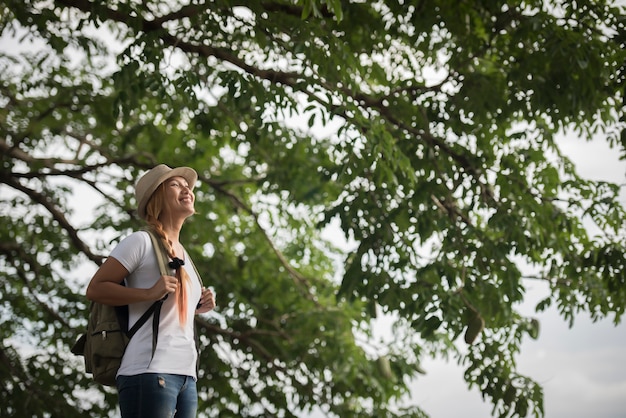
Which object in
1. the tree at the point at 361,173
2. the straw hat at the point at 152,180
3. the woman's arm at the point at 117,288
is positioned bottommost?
the woman's arm at the point at 117,288

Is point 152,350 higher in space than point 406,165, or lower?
lower

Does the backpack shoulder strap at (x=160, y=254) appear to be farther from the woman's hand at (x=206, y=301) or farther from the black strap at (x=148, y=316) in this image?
the woman's hand at (x=206, y=301)

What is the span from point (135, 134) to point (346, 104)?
3157mm

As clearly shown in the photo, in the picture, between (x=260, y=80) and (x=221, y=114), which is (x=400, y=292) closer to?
(x=260, y=80)

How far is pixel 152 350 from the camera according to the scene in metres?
2.60

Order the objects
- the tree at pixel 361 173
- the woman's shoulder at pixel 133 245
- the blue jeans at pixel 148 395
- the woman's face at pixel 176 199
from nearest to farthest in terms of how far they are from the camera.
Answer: the blue jeans at pixel 148 395 < the woman's shoulder at pixel 133 245 < the woman's face at pixel 176 199 < the tree at pixel 361 173

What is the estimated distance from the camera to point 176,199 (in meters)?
2.90

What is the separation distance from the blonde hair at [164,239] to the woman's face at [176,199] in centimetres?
2

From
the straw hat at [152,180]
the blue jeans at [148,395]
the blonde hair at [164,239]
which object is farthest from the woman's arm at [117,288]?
the straw hat at [152,180]

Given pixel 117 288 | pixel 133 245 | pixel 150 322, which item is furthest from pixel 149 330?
pixel 133 245

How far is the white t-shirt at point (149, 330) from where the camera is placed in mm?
2598

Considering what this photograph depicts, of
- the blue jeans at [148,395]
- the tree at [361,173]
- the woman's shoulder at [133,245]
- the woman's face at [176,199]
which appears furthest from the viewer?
the tree at [361,173]

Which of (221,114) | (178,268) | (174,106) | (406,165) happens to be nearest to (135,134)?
(174,106)

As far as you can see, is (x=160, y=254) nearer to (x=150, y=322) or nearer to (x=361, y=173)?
(x=150, y=322)
